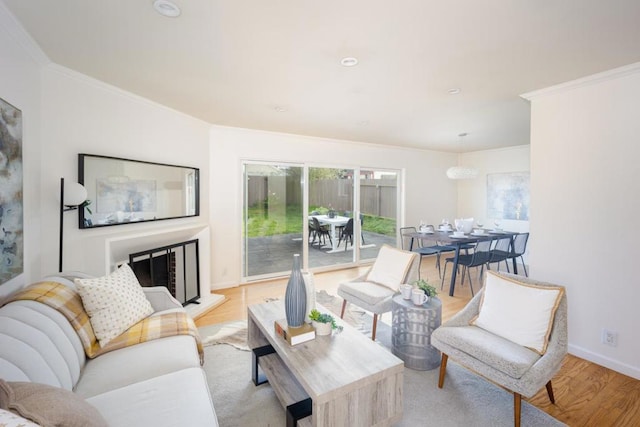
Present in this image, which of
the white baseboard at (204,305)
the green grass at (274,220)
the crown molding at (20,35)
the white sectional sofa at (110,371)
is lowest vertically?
the white baseboard at (204,305)

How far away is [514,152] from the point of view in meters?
6.20

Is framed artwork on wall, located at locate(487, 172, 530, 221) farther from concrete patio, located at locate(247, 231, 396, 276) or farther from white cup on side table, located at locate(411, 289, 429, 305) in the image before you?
white cup on side table, located at locate(411, 289, 429, 305)

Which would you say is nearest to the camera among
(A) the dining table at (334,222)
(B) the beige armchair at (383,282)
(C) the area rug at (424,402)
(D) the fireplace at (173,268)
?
(C) the area rug at (424,402)

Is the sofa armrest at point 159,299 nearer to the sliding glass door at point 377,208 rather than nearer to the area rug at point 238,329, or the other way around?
the area rug at point 238,329

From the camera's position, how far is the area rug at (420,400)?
1.89 metres

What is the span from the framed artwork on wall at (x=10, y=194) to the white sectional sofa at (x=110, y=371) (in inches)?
16.8

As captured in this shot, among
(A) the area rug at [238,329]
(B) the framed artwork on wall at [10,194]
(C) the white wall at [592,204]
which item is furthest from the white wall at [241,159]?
(C) the white wall at [592,204]

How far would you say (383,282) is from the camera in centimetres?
316

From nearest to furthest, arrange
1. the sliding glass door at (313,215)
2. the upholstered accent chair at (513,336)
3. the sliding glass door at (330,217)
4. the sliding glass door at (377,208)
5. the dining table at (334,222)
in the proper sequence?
1. the upholstered accent chair at (513,336)
2. the sliding glass door at (313,215)
3. the sliding glass door at (330,217)
4. the dining table at (334,222)
5. the sliding glass door at (377,208)

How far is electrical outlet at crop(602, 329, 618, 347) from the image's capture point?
8.09 ft

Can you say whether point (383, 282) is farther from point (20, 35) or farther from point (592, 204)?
point (20, 35)

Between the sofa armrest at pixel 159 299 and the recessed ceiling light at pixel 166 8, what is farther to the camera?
the sofa armrest at pixel 159 299

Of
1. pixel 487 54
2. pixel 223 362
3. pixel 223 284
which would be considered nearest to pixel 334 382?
pixel 223 362

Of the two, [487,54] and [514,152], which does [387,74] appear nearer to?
[487,54]
